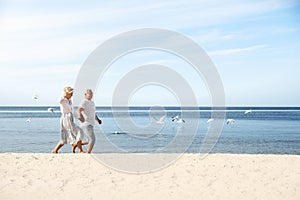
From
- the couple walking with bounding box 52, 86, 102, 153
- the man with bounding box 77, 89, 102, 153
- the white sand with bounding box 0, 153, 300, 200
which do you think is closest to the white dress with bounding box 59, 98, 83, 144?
the couple walking with bounding box 52, 86, 102, 153

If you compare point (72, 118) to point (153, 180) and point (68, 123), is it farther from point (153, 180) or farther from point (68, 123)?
point (153, 180)

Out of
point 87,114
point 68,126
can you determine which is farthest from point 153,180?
point 68,126

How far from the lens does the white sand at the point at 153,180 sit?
6.52 m

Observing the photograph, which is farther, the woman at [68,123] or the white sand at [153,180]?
the woman at [68,123]

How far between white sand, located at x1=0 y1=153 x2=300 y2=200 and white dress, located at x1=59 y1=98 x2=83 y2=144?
87 cm

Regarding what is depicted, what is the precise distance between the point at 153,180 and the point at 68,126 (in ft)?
10.0

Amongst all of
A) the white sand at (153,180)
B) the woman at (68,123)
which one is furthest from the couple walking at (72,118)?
the white sand at (153,180)

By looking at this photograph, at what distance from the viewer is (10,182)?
699 cm

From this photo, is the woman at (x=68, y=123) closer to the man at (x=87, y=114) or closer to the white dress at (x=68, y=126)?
the white dress at (x=68, y=126)

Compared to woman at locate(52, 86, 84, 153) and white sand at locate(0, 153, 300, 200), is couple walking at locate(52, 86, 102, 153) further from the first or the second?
white sand at locate(0, 153, 300, 200)

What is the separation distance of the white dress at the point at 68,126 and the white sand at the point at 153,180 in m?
0.87

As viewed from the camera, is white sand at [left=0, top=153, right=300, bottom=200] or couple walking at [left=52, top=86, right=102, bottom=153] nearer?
white sand at [left=0, top=153, right=300, bottom=200]

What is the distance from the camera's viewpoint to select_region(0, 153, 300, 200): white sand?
21.4ft

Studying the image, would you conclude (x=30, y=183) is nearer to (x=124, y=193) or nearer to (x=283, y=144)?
(x=124, y=193)
